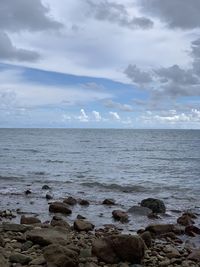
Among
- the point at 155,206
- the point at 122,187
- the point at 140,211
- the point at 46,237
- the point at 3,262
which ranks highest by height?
the point at 3,262

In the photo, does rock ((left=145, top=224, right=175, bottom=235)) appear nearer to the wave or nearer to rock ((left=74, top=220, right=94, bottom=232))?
rock ((left=74, top=220, right=94, bottom=232))

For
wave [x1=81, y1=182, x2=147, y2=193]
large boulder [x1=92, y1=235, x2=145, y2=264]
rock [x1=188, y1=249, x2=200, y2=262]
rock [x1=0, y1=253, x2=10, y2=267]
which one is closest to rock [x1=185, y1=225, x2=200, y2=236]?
rock [x1=188, y1=249, x2=200, y2=262]

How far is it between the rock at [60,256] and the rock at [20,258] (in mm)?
483

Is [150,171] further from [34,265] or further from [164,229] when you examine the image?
[34,265]

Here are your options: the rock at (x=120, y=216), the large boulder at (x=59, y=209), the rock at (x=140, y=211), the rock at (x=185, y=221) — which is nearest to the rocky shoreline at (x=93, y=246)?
the rock at (x=185, y=221)

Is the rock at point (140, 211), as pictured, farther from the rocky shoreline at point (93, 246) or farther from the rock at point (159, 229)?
the rock at point (159, 229)

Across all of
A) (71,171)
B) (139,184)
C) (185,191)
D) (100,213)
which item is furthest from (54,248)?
(71,171)

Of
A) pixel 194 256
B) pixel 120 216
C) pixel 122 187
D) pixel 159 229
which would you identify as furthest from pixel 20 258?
pixel 122 187

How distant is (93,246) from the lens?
11250 mm

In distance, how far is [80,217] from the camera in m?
17.8

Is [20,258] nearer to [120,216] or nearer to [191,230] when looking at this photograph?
[191,230]

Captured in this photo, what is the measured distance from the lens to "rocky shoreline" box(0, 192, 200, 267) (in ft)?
33.4

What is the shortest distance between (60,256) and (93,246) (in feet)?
5.11

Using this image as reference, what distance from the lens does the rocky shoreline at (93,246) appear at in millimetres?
10180
